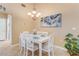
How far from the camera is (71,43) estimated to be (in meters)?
1.88

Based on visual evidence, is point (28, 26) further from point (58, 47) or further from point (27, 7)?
point (58, 47)

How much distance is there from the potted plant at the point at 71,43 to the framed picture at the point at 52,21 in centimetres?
19

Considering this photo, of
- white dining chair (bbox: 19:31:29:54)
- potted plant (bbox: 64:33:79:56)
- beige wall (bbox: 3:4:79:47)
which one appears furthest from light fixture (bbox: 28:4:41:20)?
potted plant (bbox: 64:33:79:56)

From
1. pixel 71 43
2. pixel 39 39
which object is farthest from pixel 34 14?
pixel 71 43

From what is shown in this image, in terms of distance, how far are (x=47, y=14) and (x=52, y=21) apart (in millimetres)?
109

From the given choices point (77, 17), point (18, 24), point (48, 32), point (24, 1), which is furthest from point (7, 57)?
point (77, 17)

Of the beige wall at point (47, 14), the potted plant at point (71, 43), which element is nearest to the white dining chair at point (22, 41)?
the beige wall at point (47, 14)

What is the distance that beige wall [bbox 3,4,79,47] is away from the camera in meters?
1.85

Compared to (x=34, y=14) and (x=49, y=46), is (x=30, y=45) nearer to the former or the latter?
(x=49, y=46)

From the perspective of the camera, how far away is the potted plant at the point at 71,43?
1857 millimetres

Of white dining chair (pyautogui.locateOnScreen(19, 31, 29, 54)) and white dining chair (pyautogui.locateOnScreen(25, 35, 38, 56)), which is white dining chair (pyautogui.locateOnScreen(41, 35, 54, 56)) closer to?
white dining chair (pyautogui.locateOnScreen(25, 35, 38, 56))

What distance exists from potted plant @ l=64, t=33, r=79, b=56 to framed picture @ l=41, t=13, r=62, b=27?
0.63ft

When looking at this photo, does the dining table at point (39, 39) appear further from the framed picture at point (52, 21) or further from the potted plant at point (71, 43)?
the potted plant at point (71, 43)

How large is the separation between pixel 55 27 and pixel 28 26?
0.33 meters
